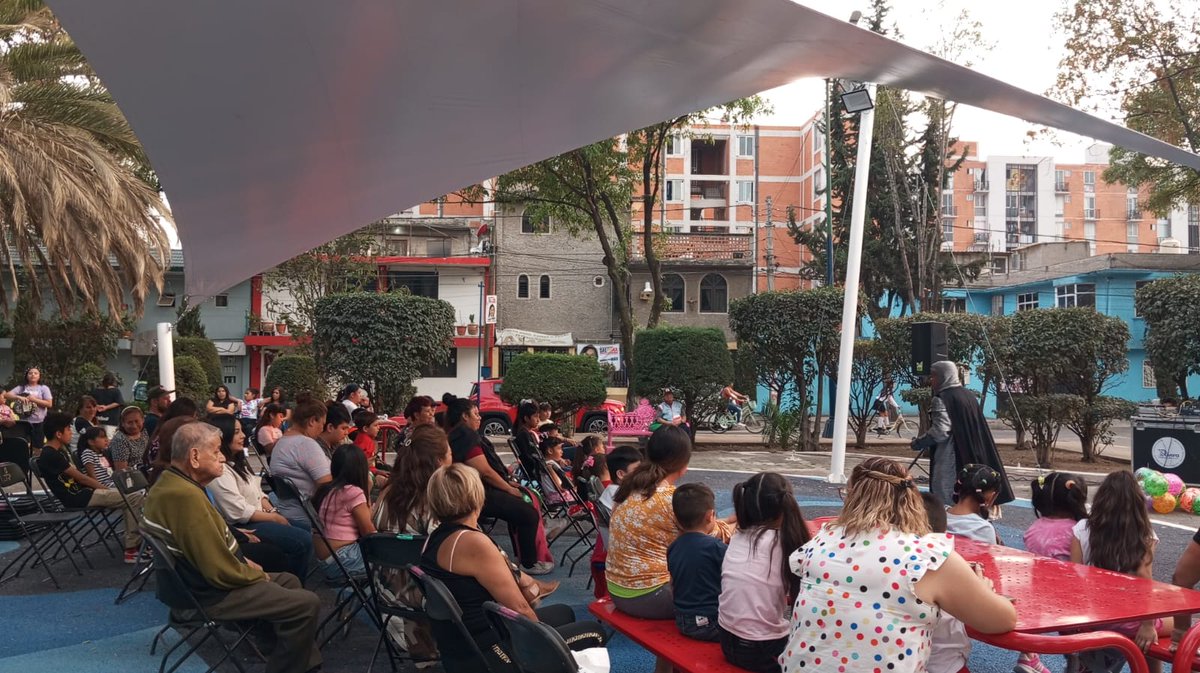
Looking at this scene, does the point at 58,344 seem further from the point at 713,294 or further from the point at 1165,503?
the point at 1165,503

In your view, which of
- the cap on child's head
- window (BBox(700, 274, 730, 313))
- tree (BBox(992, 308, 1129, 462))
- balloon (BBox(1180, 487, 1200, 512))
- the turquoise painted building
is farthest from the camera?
window (BBox(700, 274, 730, 313))

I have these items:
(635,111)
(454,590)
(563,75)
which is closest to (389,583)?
(454,590)

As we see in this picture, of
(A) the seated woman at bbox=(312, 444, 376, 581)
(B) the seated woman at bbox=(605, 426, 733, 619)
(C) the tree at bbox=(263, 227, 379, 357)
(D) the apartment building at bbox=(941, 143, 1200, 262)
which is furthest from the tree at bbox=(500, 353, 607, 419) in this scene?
(D) the apartment building at bbox=(941, 143, 1200, 262)

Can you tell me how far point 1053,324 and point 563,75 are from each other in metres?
13.6

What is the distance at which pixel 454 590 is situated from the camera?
3.43 metres

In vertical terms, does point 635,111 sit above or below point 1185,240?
below

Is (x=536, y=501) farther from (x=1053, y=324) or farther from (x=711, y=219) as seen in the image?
(x=711, y=219)

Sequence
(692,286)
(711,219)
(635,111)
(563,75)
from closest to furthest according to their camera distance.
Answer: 1. (563,75)
2. (635,111)
3. (692,286)
4. (711,219)

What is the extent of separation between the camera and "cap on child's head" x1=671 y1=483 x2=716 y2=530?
12.0 feet

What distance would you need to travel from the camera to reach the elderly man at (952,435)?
6633mm

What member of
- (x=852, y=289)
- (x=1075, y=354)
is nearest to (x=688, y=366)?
(x=1075, y=354)

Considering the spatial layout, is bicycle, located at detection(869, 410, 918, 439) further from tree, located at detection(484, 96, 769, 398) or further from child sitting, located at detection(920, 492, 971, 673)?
child sitting, located at detection(920, 492, 971, 673)

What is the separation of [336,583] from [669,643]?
2321mm

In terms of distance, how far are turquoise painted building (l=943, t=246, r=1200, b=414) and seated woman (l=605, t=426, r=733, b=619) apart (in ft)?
91.1
